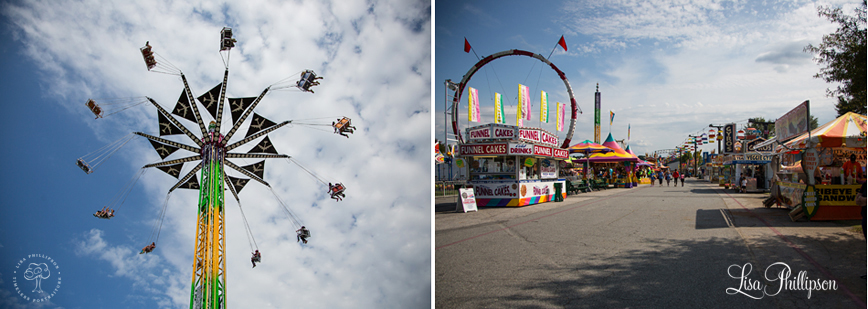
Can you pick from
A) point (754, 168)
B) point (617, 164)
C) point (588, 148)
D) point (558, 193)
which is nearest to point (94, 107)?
point (558, 193)

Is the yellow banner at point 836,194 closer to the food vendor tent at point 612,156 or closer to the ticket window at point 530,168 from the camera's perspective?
the ticket window at point 530,168

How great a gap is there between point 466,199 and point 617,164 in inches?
863

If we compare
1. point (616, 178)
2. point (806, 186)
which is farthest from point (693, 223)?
point (616, 178)

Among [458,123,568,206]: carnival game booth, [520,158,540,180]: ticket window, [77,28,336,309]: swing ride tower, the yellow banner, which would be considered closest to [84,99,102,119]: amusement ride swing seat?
[77,28,336,309]: swing ride tower

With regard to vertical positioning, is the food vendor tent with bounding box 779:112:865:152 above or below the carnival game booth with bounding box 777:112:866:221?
above

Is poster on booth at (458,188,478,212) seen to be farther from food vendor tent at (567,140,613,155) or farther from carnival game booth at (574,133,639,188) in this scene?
carnival game booth at (574,133,639,188)

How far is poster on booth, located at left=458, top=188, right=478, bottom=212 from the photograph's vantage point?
11.3 m

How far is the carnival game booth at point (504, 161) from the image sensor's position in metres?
13.1

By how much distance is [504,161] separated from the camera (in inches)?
535

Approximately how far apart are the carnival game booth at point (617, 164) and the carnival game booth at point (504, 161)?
13.3m

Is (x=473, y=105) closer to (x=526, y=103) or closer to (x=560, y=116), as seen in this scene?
(x=526, y=103)

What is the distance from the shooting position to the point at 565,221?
9.41 m

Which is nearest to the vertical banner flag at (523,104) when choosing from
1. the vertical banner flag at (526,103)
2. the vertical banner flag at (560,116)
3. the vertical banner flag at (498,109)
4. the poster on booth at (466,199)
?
the vertical banner flag at (526,103)

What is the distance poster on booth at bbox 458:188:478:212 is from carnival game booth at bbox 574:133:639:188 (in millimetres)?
16269
